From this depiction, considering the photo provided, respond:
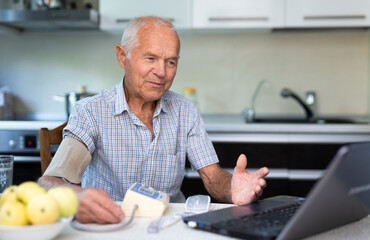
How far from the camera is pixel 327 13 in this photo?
2.63 meters

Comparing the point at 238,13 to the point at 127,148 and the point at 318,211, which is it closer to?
the point at 127,148

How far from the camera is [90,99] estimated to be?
61.9 inches

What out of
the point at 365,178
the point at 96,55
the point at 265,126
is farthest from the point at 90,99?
the point at 96,55

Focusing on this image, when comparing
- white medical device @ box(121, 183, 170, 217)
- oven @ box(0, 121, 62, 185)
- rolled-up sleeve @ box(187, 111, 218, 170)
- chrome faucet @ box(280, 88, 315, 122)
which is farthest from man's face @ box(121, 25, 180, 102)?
chrome faucet @ box(280, 88, 315, 122)

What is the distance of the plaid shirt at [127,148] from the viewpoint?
5.05 ft

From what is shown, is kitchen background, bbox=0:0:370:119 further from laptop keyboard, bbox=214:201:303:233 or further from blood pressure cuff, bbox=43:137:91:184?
laptop keyboard, bbox=214:201:303:233

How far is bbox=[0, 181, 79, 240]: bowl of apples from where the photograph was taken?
0.76 m

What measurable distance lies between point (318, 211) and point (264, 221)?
0.15 m

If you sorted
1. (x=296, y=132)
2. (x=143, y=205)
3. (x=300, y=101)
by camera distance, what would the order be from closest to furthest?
1. (x=143, y=205)
2. (x=296, y=132)
3. (x=300, y=101)

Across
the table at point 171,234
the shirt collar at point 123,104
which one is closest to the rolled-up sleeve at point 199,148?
the shirt collar at point 123,104

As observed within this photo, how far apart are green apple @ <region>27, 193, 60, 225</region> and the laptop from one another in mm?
288

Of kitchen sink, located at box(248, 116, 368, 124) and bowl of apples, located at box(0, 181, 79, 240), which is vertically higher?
bowl of apples, located at box(0, 181, 79, 240)

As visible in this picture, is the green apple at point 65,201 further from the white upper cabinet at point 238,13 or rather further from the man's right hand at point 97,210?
the white upper cabinet at point 238,13

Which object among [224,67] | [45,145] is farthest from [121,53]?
[224,67]
